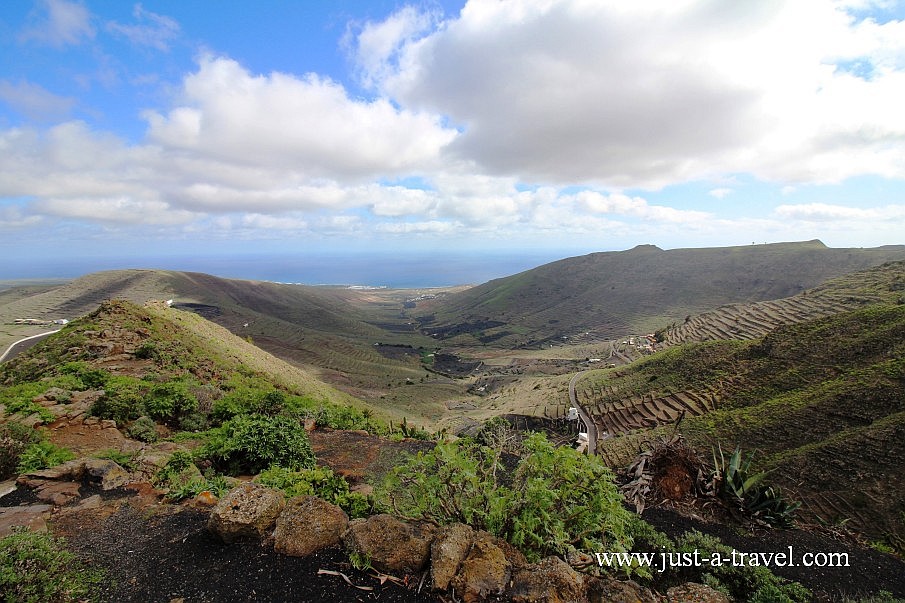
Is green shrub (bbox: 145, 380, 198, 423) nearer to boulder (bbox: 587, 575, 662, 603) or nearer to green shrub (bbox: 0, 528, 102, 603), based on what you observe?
green shrub (bbox: 0, 528, 102, 603)

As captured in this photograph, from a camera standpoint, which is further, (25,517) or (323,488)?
(323,488)

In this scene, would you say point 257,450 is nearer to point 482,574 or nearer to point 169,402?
point 169,402

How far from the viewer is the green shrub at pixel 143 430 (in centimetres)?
893

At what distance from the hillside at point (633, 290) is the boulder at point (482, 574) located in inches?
3278

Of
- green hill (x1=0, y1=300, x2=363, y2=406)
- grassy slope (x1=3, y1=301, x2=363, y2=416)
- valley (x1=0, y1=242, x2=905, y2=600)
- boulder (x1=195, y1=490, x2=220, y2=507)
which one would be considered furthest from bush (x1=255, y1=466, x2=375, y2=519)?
grassy slope (x1=3, y1=301, x2=363, y2=416)

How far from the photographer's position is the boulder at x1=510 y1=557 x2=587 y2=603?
10.9 ft

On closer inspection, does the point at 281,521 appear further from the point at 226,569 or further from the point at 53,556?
the point at 53,556

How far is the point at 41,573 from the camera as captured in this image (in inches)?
138

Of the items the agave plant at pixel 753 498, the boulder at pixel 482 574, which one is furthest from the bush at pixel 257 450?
the agave plant at pixel 753 498

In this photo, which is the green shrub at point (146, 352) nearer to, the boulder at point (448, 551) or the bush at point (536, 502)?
the bush at point (536, 502)

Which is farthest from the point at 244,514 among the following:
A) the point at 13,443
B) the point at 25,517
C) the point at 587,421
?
the point at 587,421

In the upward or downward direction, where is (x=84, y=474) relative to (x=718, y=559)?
upward

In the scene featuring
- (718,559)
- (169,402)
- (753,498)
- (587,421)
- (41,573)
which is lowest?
(587,421)

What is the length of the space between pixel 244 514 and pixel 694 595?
5.11 m
